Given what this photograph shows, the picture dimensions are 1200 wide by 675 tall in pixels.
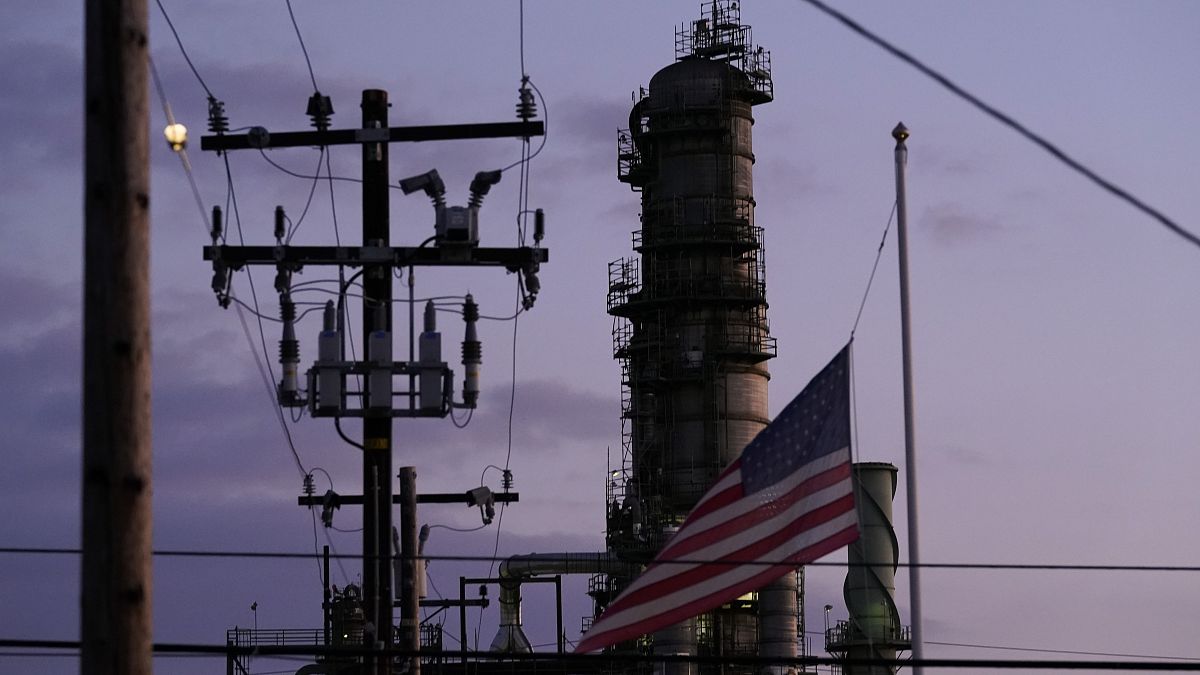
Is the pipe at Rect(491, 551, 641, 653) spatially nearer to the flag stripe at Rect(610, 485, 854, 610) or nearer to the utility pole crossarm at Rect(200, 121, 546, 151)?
the utility pole crossarm at Rect(200, 121, 546, 151)

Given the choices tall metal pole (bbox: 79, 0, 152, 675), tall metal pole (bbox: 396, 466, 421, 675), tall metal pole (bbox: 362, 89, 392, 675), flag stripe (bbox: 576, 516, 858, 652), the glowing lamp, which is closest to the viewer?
tall metal pole (bbox: 79, 0, 152, 675)

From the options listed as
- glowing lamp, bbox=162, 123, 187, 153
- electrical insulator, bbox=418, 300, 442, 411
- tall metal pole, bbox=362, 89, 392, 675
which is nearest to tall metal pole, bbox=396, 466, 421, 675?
tall metal pole, bbox=362, 89, 392, 675

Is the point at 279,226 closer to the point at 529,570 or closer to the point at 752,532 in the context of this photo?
the point at 752,532

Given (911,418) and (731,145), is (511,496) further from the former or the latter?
(731,145)

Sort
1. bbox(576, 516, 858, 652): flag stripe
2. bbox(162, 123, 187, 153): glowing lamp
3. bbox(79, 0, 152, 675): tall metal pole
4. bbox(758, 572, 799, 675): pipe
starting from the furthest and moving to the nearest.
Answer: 1. bbox(758, 572, 799, 675): pipe
2. bbox(576, 516, 858, 652): flag stripe
3. bbox(162, 123, 187, 153): glowing lamp
4. bbox(79, 0, 152, 675): tall metal pole

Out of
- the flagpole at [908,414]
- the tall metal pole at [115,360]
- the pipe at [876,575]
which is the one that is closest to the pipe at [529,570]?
the pipe at [876,575]

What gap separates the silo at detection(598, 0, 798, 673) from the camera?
72875 millimetres

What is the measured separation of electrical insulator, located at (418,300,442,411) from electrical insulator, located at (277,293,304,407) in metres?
1.63

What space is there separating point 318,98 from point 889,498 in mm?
32330

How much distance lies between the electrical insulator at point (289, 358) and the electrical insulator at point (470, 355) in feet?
7.13

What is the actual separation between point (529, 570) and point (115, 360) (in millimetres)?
63258

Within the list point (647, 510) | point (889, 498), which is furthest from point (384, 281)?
point (647, 510)

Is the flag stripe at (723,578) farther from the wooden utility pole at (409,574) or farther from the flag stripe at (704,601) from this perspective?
the wooden utility pole at (409,574)

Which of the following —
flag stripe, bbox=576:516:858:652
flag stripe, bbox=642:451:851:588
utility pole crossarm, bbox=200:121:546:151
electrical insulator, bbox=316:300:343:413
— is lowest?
flag stripe, bbox=576:516:858:652
